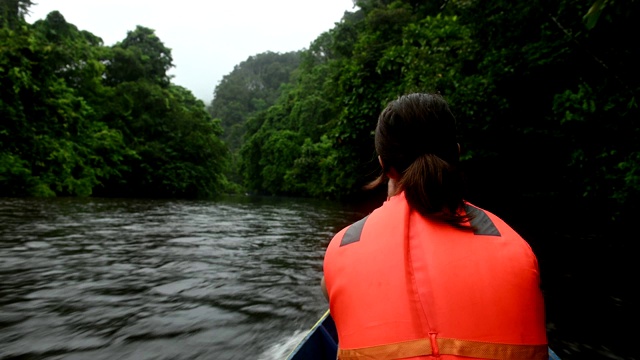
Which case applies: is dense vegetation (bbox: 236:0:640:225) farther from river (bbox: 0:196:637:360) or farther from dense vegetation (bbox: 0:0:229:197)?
dense vegetation (bbox: 0:0:229:197)

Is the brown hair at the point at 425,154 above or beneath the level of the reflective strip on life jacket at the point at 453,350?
above

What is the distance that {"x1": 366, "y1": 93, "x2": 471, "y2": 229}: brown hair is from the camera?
134cm

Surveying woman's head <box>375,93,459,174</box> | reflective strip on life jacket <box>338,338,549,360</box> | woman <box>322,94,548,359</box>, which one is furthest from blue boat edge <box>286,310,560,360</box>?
woman's head <box>375,93,459,174</box>

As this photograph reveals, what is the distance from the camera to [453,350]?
1.10 metres

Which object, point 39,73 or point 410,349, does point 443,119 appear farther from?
point 39,73

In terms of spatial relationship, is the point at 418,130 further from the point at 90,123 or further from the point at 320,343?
the point at 90,123

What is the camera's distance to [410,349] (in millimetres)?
1131

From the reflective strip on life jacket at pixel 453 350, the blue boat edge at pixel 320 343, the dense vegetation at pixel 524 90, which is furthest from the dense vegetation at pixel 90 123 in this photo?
the reflective strip on life jacket at pixel 453 350

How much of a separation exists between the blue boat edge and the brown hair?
1.21m

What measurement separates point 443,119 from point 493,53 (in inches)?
357

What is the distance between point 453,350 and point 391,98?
12447mm

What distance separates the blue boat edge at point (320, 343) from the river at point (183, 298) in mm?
847

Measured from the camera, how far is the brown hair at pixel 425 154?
1338mm

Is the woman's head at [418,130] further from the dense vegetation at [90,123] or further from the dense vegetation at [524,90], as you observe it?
the dense vegetation at [90,123]
